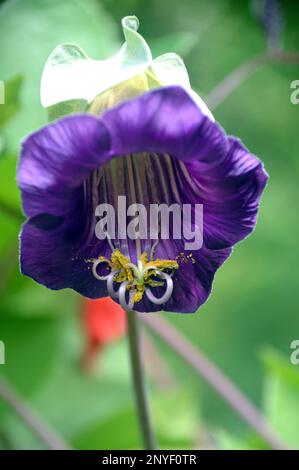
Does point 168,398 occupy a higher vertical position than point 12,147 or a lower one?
lower

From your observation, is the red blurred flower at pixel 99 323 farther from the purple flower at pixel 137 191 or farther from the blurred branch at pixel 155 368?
the purple flower at pixel 137 191

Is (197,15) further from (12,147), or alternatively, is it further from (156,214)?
(156,214)

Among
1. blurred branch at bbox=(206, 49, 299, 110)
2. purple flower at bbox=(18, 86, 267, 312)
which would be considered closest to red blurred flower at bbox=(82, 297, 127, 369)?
blurred branch at bbox=(206, 49, 299, 110)

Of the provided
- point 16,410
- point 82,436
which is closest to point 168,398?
point 82,436

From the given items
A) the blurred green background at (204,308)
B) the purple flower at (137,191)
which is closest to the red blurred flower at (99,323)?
the blurred green background at (204,308)

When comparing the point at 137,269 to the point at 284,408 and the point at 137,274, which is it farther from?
the point at 284,408

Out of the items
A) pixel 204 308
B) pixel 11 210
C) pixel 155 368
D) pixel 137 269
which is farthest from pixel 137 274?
pixel 204 308

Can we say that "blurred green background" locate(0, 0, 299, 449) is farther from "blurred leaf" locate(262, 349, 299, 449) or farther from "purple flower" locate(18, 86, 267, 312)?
"purple flower" locate(18, 86, 267, 312)
